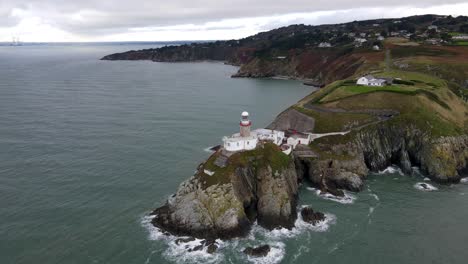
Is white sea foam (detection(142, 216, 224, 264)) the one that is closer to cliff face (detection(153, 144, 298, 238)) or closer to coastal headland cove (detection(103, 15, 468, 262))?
coastal headland cove (detection(103, 15, 468, 262))

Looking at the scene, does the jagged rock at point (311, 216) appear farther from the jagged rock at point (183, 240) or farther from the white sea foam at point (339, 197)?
the jagged rock at point (183, 240)

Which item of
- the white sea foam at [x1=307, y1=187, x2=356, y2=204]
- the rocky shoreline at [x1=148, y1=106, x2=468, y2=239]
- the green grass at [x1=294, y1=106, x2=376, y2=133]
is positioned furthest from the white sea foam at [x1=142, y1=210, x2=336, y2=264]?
the green grass at [x1=294, y1=106, x2=376, y2=133]

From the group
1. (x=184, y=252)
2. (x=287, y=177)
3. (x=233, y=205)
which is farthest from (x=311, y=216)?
(x=184, y=252)

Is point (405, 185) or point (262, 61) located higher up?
point (262, 61)

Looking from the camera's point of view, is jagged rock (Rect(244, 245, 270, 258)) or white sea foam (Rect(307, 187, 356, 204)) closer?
jagged rock (Rect(244, 245, 270, 258))

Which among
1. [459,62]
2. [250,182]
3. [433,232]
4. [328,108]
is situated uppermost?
[459,62]

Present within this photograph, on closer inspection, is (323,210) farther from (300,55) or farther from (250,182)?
(300,55)

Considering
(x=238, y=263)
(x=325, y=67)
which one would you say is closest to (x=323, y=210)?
(x=238, y=263)
